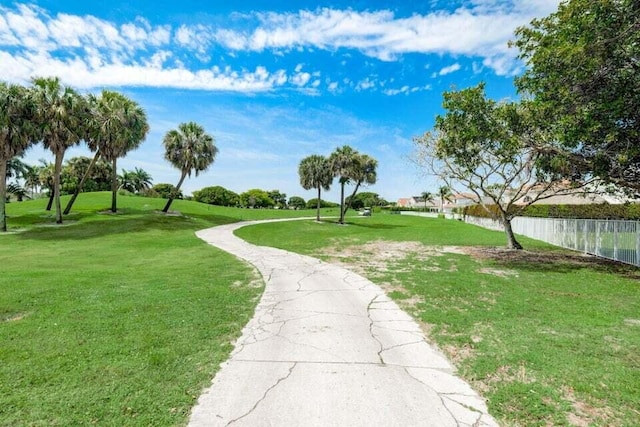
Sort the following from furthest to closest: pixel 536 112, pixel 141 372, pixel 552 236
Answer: pixel 552 236, pixel 536 112, pixel 141 372

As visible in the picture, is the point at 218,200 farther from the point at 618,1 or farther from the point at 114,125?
the point at 618,1

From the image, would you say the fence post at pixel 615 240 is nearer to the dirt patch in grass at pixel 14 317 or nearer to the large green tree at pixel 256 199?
the dirt patch in grass at pixel 14 317

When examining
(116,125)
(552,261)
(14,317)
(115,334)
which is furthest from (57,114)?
(552,261)

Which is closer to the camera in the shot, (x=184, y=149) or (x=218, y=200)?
(x=184, y=149)

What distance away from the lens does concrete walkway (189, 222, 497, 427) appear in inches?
126

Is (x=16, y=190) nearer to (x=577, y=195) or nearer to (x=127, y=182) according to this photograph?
(x=127, y=182)

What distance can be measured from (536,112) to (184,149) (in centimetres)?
2725

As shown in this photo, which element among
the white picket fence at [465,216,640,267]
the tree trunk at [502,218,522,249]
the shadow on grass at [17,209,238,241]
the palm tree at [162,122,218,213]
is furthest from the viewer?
the palm tree at [162,122,218,213]

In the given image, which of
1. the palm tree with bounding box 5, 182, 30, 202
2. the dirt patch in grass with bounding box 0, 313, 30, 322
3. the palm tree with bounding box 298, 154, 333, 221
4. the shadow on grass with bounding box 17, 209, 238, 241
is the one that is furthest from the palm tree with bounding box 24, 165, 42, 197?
the dirt patch in grass with bounding box 0, 313, 30, 322

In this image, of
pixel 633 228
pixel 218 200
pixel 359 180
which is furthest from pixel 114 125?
pixel 218 200

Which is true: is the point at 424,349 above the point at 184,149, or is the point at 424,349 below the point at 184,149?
below

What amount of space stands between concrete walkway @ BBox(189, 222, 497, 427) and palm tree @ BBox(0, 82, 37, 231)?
2276cm

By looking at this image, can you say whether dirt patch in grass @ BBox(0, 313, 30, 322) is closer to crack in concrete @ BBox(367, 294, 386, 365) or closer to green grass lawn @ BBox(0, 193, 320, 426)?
green grass lawn @ BBox(0, 193, 320, 426)

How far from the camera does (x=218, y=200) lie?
8194 centimetres
